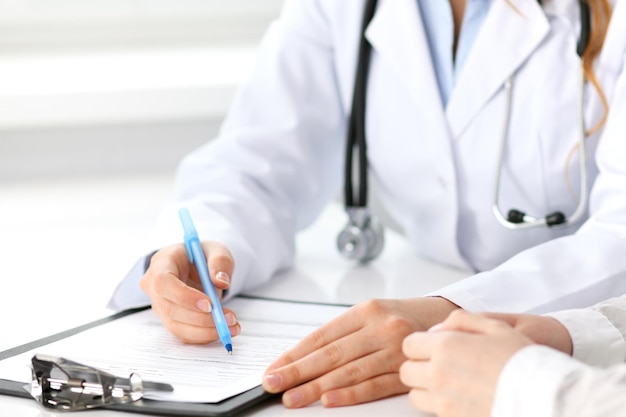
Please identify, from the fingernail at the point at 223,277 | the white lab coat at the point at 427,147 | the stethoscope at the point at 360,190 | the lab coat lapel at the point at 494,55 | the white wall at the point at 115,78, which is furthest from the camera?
the white wall at the point at 115,78

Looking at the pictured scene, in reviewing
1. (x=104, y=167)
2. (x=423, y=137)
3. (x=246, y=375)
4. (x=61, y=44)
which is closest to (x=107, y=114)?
(x=104, y=167)

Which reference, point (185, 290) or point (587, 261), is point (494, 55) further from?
point (185, 290)

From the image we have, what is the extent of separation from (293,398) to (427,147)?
62cm

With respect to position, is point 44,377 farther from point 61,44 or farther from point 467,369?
point 61,44

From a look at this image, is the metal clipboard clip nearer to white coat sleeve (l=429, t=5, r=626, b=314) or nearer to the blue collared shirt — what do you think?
white coat sleeve (l=429, t=5, r=626, b=314)

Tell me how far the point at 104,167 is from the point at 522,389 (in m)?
1.49

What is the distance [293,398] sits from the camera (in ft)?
2.71

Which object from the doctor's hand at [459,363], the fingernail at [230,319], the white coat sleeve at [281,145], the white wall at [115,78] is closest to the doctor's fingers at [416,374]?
the doctor's hand at [459,363]

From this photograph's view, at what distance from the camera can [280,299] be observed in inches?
47.6

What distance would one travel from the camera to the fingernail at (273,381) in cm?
83

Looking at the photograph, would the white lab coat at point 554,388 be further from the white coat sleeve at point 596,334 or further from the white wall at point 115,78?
the white wall at point 115,78

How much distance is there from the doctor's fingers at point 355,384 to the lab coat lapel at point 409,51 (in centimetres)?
54

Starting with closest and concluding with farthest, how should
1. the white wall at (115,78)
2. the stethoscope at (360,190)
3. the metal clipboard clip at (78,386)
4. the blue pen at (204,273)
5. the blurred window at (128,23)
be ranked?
the metal clipboard clip at (78,386)
the blue pen at (204,273)
the stethoscope at (360,190)
the white wall at (115,78)
the blurred window at (128,23)

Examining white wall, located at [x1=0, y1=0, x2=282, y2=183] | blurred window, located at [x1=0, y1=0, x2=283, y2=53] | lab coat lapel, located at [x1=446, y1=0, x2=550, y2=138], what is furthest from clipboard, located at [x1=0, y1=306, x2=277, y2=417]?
blurred window, located at [x1=0, y1=0, x2=283, y2=53]
